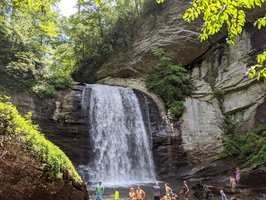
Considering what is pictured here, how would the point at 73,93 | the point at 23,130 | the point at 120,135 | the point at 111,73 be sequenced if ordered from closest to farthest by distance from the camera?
the point at 23,130, the point at 120,135, the point at 73,93, the point at 111,73

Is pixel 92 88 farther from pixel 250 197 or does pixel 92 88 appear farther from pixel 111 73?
pixel 250 197

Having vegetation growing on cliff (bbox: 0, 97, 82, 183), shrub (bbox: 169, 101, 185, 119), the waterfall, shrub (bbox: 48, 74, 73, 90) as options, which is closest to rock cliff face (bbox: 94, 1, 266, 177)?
shrub (bbox: 169, 101, 185, 119)

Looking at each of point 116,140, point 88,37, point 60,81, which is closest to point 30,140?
point 116,140

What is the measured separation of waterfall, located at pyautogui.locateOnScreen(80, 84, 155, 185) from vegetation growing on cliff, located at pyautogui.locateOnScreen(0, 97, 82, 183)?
11282 millimetres

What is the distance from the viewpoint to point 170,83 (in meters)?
26.8

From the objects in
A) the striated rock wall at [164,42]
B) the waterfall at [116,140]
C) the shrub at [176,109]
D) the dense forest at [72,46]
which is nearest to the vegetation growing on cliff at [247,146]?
the shrub at [176,109]

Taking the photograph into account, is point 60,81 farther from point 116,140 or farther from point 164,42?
point 164,42

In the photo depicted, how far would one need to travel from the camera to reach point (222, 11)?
350 cm

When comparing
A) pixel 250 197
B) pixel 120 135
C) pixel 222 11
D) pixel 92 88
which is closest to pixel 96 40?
pixel 92 88

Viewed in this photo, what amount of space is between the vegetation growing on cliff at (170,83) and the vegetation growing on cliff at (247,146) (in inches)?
183

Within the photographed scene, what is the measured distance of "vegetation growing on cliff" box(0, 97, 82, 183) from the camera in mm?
7629

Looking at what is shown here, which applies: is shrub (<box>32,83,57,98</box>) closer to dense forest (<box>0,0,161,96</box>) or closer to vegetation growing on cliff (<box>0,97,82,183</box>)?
dense forest (<box>0,0,161,96</box>)

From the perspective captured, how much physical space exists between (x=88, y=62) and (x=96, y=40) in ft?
8.49

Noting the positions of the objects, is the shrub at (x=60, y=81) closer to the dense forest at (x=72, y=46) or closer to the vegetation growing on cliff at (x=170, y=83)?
the dense forest at (x=72, y=46)
